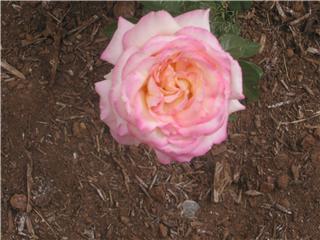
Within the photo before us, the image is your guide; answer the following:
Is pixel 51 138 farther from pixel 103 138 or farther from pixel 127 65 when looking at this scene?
pixel 127 65

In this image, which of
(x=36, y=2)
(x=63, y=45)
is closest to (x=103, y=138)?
(x=63, y=45)

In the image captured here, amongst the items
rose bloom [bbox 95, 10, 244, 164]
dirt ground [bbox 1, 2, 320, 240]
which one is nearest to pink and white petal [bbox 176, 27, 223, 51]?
rose bloom [bbox 95, 10, 244, 164]

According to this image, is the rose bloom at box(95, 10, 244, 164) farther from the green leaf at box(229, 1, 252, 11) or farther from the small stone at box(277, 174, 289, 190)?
the small stone at box(277, 174, 289, 190)

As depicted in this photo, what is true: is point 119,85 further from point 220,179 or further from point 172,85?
point 220,179

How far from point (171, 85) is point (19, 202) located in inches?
31.4

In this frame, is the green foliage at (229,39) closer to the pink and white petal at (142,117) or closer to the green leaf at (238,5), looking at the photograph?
the green leaf at (238,5)

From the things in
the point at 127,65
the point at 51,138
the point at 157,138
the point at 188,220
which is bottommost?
the point at 188,220

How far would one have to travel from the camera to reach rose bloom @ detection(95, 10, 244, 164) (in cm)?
104

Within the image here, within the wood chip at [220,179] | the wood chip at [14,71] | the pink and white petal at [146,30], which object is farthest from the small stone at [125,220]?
the pink and white petal at [146,30]

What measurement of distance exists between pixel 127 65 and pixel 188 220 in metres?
0.79

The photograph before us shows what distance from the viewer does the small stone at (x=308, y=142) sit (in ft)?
5.65

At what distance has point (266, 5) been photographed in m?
1.77

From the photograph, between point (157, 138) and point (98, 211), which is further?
point (98, 211)

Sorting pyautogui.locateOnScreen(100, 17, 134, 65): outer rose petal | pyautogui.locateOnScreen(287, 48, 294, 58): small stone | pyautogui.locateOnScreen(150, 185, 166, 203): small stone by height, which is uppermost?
pyautogui.locateOnScreen(100, 17, 134, 65): outer rose petal
